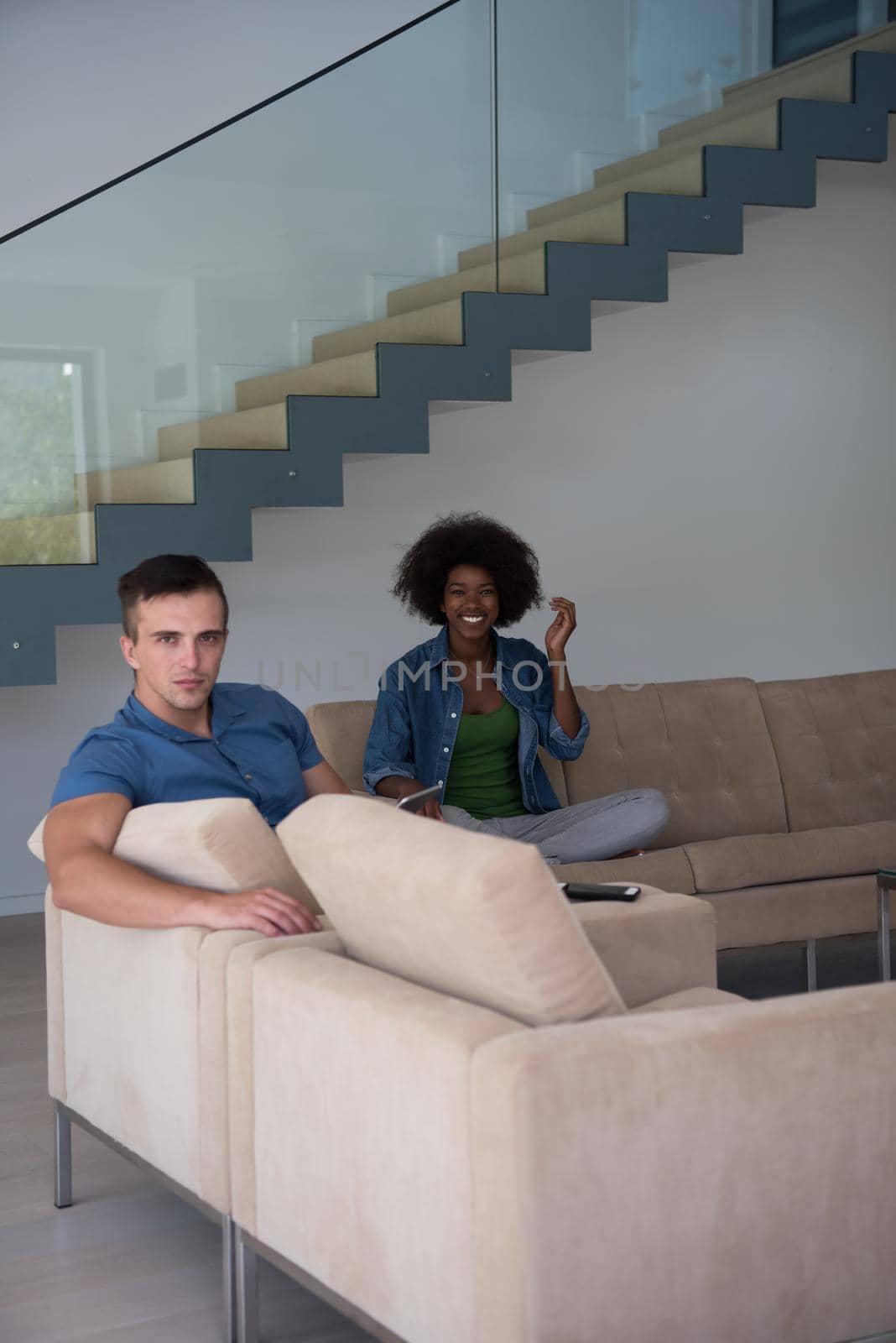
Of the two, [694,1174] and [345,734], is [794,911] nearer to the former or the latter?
[345,734]

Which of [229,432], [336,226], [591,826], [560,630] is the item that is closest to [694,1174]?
[591,826]

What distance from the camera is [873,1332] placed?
1818 mm

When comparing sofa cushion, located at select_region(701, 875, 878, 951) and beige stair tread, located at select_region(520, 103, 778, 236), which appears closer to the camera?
sofa cushion, located at select_region(701, 875, 878, 951)

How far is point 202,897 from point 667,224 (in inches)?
135

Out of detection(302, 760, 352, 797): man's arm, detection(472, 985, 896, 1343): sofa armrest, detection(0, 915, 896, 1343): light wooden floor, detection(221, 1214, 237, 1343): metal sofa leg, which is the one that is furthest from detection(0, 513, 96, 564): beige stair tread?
detection(472, 985, 896, 1343): sofa armrest

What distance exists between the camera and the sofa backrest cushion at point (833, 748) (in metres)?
4.53

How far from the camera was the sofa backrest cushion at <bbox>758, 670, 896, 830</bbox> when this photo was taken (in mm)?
4527

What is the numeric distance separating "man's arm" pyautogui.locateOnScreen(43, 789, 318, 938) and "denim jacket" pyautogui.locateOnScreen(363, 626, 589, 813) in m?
1.56

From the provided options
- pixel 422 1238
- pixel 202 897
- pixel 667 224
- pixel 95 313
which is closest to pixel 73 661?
pixel 95 313

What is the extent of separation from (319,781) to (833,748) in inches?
82.1

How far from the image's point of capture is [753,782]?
14.7 ft

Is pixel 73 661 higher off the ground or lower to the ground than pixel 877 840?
higher

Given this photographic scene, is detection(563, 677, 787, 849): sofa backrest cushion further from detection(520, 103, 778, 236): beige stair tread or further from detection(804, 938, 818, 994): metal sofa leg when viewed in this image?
detection(520, 103, 778, 236): beige stair tread

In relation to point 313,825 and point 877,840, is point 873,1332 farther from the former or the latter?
point 877,840
